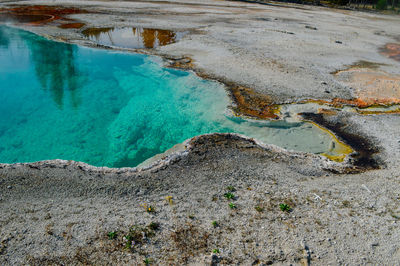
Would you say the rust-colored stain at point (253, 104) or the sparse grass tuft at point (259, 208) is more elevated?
the rust-colored stain at point (253, 104)

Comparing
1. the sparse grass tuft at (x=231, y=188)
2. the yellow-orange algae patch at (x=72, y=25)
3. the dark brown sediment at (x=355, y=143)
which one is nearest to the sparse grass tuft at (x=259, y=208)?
the sparse grass tuft at (x=231, y=188)

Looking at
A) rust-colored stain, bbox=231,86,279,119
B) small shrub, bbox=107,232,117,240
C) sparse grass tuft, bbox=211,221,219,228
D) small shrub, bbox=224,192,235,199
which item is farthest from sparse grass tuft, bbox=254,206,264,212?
rust-colored stain, bbox=231,86,279,119

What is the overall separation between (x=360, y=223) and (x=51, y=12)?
109 ft

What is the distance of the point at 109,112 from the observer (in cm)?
1177

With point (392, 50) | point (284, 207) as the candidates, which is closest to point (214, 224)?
point (284, 207)

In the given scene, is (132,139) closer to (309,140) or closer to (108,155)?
(108,155)

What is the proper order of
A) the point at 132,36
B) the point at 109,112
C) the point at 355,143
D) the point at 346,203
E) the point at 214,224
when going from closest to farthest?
the point at 214,224 → the point at 346,203 → the point at 355,143 → the point at 109,112 → the point at 132,36

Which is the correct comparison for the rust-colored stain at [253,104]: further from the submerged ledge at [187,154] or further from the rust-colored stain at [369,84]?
the rust-colored stain at [369,84]

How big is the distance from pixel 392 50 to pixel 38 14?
31984 mm

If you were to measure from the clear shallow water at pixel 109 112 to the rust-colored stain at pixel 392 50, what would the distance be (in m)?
14.6

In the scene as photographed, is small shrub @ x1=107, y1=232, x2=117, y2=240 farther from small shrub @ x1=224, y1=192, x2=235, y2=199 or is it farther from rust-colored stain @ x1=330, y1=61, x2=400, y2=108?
rust-colored stain @ x1=330, y1=61, x2=400, y2=108

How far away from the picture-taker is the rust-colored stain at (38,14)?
25.0 meters

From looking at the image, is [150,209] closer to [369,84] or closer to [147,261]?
[147,261]

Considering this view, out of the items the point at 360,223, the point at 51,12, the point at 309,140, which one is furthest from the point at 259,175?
the point at 51,12
